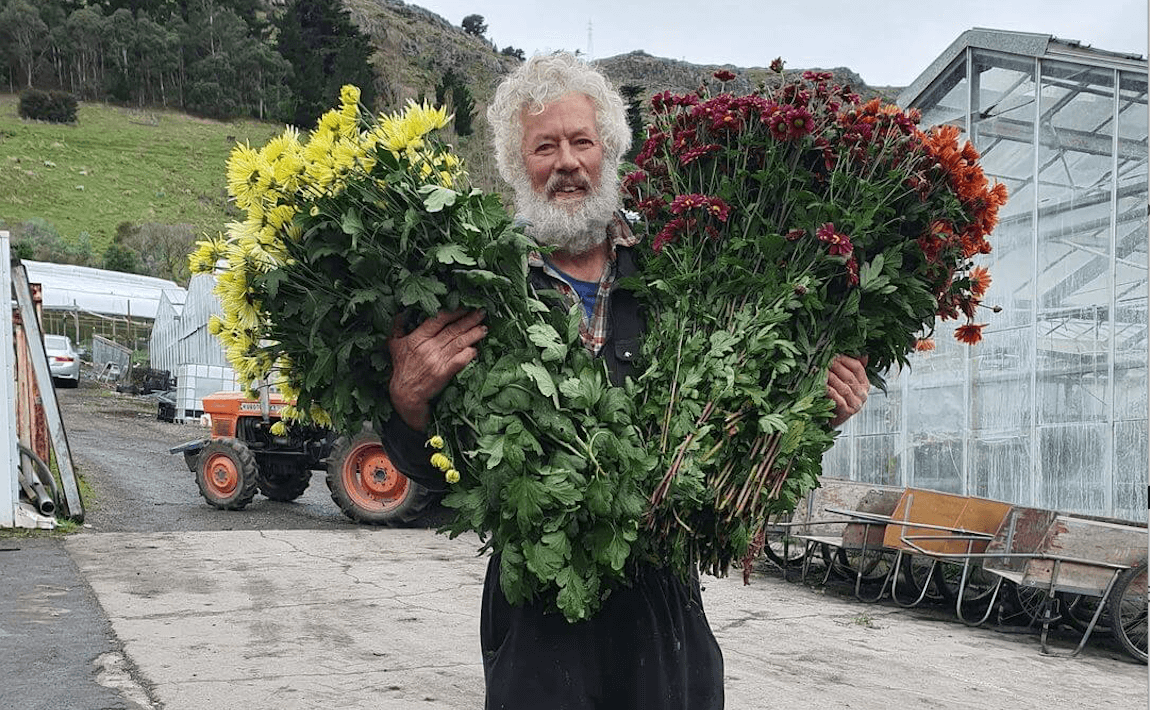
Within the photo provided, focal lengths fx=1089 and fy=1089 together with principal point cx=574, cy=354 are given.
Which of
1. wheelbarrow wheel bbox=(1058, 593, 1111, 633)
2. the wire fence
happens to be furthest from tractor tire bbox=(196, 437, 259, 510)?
the wire fence

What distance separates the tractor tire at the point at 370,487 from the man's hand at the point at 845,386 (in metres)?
9.25

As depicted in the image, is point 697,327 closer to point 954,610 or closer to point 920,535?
point 920,535

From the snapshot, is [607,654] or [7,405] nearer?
[607,654]

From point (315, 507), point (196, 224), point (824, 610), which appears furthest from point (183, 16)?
point (824, 610)

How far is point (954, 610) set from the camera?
893 cm

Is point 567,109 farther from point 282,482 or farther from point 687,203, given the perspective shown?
point 282,482

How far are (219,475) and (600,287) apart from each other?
412 inches

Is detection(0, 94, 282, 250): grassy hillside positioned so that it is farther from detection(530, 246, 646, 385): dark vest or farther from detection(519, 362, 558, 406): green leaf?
detection(519, 362, 558, 406): green leaf

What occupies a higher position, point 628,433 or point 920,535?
point 628,433

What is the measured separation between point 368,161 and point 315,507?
11314 mm

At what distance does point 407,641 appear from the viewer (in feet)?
20.5

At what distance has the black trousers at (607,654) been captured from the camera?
2242 millimetres

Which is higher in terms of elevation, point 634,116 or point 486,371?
point 634,116

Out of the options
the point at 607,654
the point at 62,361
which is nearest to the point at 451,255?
the point at 607,654
